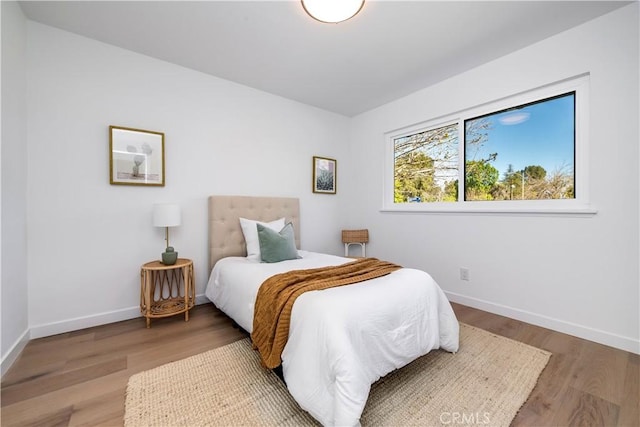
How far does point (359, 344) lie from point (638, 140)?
254 cm

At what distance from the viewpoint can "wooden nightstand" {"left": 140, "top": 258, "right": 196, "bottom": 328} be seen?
2.36m

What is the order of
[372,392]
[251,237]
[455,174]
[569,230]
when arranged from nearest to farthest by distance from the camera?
[372,392] < [569,230] < [251,237] < [455,174]

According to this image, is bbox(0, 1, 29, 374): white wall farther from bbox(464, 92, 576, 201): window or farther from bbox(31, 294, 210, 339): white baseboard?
bbox(464, 92, 576, 201): window

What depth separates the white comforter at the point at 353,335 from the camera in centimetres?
124

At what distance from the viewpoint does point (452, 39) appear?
2.34 metres

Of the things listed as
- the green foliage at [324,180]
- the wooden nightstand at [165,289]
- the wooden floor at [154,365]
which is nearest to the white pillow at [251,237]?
the wooden nightstand at [165,289]

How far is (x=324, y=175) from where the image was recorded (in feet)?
13.4

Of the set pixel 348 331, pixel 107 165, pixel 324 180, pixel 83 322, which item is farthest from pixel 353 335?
pixel 324 180

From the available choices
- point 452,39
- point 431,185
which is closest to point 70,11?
point 452,39

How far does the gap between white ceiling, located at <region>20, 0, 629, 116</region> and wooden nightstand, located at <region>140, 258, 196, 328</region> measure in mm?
2073

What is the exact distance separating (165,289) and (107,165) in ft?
4.35

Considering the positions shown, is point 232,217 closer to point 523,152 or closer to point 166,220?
point 166,220
